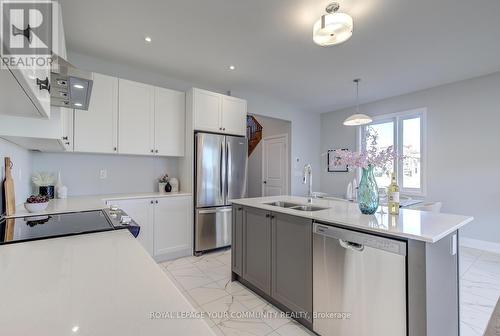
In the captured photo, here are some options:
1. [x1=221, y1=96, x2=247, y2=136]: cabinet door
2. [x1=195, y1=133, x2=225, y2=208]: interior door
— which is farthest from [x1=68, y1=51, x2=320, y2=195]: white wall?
[x1=195, y1=133, x2=225, y2=208]: interior door

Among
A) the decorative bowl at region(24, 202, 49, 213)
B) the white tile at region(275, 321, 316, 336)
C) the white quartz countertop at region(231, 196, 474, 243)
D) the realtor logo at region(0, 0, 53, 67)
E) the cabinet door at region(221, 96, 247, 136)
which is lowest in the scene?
the white tile at region(275, 321, 316, 336)

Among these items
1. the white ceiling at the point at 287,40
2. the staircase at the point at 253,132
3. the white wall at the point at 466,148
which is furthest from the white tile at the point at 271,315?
the staircase at the point at 253,132

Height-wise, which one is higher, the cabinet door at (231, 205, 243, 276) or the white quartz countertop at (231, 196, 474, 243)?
the white quartz countertop at (231, 196, 474, 243)

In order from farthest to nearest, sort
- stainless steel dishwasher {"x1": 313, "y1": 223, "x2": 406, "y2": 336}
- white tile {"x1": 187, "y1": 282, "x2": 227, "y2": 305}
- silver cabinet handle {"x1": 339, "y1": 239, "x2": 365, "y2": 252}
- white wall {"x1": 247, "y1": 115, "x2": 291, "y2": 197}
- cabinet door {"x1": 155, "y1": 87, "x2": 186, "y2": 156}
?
white wall {"x1": 247, "y1": 115, "x2": 291, "y2": 197} < cabinet door {"x1": 155, "y1": 87, "x2": 186, "y2": 156} < white tile {"x1": 187, "y1": 282, "x2": 227, "y2": 305} < silver cabinet handle {"x1": 339, "y1": 239, "x2": 365, "y2": 252} < stainless steel dishwasher {"x1": 313, "y1": 223, "x2": 406, "y2": 336}

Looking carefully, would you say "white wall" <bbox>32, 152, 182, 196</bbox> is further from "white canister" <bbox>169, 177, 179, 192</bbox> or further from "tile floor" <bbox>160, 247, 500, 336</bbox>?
"tile floor" <bbox>160, 247, 500, 336</bbox>

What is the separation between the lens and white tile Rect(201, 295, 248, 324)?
1.98m

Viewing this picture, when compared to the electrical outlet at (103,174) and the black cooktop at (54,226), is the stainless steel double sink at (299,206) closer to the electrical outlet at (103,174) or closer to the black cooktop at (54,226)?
the black cooktop at (54,226)

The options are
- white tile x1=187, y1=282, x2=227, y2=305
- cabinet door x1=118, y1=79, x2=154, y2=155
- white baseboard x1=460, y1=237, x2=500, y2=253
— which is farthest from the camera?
white baseboard x1=460, y1=237, x2=500, y2=253

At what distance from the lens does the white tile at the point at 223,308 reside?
1979mm

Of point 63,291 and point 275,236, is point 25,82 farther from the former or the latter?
point 275,236

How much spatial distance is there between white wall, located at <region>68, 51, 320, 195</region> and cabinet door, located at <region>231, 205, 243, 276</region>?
2396 millimetres

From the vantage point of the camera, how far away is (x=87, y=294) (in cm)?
64

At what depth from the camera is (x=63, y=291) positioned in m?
0.65

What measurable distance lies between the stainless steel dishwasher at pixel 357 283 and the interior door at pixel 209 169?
6.61 ft
